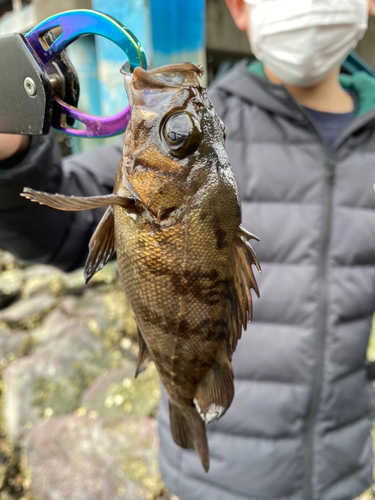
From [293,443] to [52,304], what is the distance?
458 centimetres

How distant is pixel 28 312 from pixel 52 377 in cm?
160

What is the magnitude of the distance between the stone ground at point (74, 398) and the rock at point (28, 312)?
15mm

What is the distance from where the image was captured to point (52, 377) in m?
4.41

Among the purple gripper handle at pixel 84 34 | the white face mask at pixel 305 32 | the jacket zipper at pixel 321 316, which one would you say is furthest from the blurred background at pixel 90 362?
the purple gripper handle at pixel 84 34

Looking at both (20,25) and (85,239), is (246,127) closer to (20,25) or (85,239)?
(85,239)

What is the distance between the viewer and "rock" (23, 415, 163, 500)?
332cm

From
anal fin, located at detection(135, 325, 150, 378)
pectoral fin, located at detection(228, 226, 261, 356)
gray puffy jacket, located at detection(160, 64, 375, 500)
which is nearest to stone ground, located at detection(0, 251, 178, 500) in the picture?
gray puffy jacket, located at detection(160, 64, 375, 500)

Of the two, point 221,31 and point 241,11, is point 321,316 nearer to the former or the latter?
point 241,11

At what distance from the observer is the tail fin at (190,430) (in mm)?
1296

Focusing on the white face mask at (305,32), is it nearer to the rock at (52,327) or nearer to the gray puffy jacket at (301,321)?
the gray puffy jacket at (301,321)

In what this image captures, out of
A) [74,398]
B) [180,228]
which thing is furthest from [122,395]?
[180,228]

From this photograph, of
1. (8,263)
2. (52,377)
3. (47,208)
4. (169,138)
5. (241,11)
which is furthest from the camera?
(8,263)

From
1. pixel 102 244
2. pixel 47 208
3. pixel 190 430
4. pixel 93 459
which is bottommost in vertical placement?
pixel 93 459

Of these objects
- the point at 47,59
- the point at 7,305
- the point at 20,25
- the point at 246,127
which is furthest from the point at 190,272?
the point at 20,25
